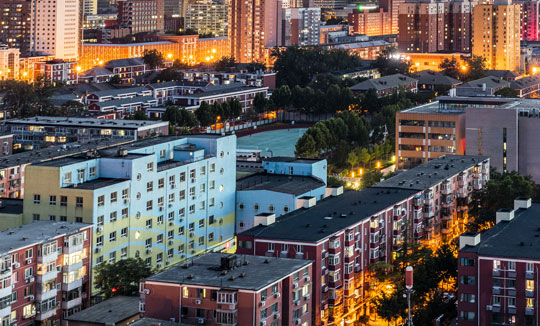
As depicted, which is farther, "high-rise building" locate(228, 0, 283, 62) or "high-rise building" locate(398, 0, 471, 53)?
"high-rise building" locate(398, 0, 471, 53)

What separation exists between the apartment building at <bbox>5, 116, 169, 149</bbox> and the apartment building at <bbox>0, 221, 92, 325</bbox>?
16.6 meters

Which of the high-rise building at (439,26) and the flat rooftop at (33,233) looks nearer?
the flat rooftop at (33,233)

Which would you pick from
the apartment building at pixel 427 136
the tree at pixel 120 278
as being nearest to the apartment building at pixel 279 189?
the tree at pixel 120 278

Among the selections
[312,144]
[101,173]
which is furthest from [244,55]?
[101,173]

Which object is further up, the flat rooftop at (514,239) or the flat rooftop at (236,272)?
the flat rooftop at (514,239)

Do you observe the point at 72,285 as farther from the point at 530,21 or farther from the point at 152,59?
the point at 530,21

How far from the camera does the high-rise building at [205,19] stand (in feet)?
328

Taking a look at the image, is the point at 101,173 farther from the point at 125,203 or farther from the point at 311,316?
the point at 311,316

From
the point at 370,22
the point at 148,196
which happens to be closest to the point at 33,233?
the point at 148,196

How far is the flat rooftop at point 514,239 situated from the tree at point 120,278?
20.1 ft

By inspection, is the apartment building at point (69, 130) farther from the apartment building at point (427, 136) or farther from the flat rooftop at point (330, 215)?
the flat rooftop at point (330, 215)

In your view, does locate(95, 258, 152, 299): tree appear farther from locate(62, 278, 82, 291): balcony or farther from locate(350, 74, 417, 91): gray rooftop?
locate(350, 74, 417, 91): gray rooftop

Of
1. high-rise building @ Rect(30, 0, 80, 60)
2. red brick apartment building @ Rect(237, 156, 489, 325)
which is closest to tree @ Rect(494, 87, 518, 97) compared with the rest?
red brick apartment building @ Rect(237, 156, 489, 325)

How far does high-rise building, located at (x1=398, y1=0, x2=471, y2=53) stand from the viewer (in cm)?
8469
